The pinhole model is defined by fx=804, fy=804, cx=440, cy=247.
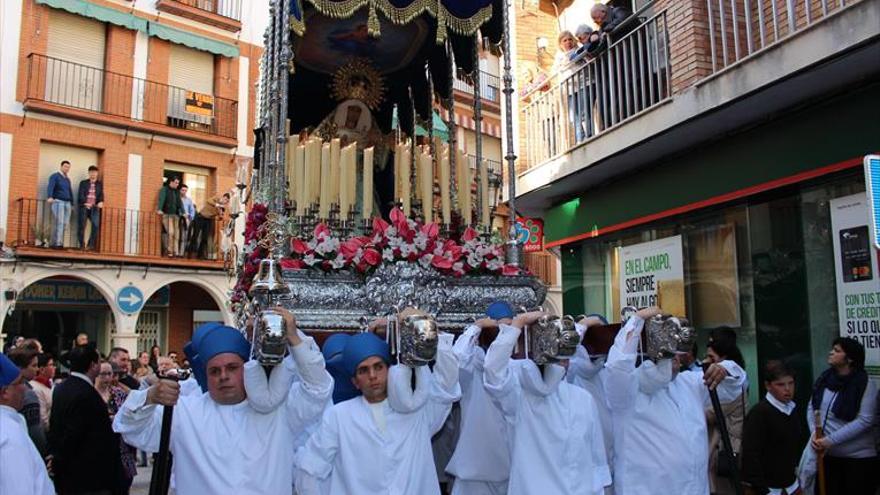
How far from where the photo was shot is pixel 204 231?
1909 centimetres

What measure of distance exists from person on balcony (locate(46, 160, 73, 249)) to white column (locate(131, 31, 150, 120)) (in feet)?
→ 7.46

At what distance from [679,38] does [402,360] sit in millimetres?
6031

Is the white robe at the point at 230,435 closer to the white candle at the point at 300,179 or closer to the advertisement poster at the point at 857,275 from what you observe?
the white candle at the point at 300,179

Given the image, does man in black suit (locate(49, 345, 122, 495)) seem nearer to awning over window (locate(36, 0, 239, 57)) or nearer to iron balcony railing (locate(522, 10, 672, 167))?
iron balcony railing (locate(522, 10, 672, 167))

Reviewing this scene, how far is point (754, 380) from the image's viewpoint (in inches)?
326

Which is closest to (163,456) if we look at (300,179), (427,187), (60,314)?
(300,179)

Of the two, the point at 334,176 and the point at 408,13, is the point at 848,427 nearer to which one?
the point at 334,176

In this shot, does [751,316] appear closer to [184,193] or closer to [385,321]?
[385,321]

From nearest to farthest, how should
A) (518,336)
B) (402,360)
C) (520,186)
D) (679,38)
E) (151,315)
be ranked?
(402,360) < (518,336) < (679,38) < (520,186) < (151,315)

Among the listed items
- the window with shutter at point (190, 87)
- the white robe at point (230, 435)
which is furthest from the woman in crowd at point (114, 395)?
the window with shutter at point (190, 87)

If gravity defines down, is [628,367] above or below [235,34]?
below

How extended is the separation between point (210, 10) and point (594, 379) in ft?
56.6

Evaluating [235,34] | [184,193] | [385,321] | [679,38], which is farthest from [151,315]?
[385,321]

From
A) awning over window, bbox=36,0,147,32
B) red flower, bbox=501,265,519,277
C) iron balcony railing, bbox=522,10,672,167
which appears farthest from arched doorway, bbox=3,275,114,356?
red flower, bbox=501,265,519,277
